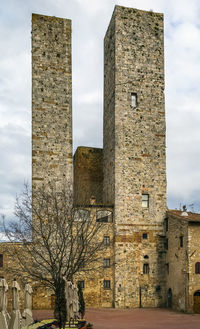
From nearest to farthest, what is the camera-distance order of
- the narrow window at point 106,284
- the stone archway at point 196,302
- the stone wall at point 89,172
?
the stone archway at point 196,302 < the narrow window at point 106,284 < the stone wall at point 89,172

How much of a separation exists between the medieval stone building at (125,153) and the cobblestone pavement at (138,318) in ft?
6.38

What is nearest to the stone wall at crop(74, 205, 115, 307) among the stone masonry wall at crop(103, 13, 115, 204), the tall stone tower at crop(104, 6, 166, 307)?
the tall stone tower at crop(104, 6, 166, 307)

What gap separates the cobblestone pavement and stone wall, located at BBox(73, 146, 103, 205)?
11.5m

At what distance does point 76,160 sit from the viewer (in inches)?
1548

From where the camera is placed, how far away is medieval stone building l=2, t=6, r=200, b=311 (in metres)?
31.1

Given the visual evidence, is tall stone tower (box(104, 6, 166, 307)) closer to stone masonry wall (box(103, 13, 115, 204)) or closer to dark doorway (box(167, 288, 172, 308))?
stone masonry wall (box(103, 13, 115, 204))

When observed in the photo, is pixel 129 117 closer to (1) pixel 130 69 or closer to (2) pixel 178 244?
(1) pixel 130 69

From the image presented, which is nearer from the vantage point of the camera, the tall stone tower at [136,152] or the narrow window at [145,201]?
the tall stone tower at [136,152]

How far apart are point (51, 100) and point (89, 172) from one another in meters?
8.39

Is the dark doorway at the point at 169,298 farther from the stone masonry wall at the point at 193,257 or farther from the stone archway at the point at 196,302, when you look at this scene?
the stone masonry wall at the point at 193,257

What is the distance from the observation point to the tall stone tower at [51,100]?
1258 inches

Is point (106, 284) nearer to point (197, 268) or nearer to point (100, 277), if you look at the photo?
point (100, 277)

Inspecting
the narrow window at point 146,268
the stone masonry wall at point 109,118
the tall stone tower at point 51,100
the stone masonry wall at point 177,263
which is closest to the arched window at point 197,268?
the stone masonry wall at point 177,263

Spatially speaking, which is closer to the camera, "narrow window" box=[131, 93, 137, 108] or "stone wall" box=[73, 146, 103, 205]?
"narrow window" box=[131, 93, 137, 108]
